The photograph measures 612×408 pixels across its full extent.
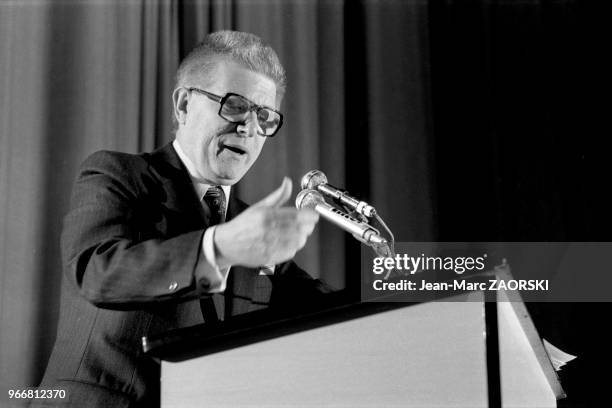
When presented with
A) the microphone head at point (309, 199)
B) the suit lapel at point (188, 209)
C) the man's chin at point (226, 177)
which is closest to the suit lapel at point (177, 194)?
the suit lapel at point (188, 209)

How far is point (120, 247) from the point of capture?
1.29m

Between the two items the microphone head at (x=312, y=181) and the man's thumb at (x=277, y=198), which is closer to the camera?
the man's thumb at (x=277, y=198)

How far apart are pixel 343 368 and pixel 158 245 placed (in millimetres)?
386

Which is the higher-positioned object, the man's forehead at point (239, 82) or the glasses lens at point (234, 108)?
the man's forehead at point (239, 82)

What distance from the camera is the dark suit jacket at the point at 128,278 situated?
1199 mm

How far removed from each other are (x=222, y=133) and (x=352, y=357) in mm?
978

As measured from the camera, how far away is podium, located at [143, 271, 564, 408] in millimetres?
1008

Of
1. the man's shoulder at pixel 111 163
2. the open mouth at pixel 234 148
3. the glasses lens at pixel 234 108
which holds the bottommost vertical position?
the man's shoulder at pixel 111 163

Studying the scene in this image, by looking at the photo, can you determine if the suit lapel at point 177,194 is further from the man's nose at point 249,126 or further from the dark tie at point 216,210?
the man's nose at point 249,126

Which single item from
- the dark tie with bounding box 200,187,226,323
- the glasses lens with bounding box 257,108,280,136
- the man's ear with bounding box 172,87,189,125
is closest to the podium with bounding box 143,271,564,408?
the dark tie with bounding box 200,187,226,323

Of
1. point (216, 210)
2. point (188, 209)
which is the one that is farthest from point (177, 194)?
point (216, 210)

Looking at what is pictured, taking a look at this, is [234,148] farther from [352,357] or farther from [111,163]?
[352,357]

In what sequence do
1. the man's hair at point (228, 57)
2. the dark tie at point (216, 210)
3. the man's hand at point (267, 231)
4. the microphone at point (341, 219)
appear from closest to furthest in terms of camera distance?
the man's hand at point (267, 231), the microphone at point (341, 219), the dark tie at point (216, 210), the man's hair at point (228, 57)

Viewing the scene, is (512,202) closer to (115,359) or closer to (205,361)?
(115,359)
